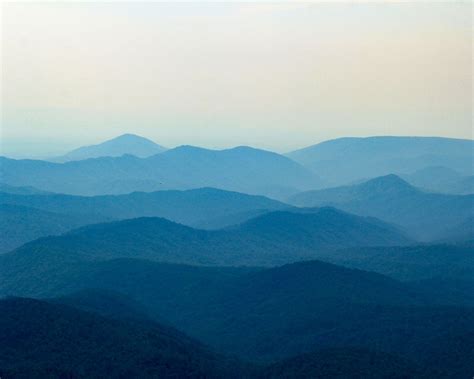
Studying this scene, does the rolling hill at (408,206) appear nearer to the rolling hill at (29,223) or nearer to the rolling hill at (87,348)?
the rolling hill at (29,223)

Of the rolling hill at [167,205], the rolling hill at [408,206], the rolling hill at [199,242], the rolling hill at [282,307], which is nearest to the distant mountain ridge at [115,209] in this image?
the rolling hill at [167,205]

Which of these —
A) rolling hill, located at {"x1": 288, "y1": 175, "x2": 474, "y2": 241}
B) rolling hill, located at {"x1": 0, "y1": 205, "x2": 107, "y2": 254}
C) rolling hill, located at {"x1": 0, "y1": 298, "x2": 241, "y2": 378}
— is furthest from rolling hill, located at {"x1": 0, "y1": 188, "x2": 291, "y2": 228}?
rolling hill, located at {"x1": 0, "y1": 298, "x2": 241, "y2": 378}

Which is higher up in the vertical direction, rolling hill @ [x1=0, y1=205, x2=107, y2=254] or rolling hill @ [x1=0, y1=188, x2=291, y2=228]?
rolling hill @ [x1=0, y1=188, x2=291, y2=228]

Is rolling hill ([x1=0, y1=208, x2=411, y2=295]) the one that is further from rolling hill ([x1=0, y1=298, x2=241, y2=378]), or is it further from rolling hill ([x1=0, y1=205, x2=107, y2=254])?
rolling hill ([x1=0, y1=298, x2=241, y2=378])

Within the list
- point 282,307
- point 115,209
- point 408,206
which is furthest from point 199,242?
point 408,206

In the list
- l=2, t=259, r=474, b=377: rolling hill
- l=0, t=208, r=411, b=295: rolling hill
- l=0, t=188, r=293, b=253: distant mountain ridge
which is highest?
l=0, t=188, r=293, b=253: distant mountain ridge

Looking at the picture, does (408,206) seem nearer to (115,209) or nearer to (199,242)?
(115,209)

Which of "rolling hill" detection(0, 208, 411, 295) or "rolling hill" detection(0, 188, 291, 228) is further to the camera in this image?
"rolling hill" detection(0, 188, 291, 228)

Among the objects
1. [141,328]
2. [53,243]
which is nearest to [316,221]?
[53,243]

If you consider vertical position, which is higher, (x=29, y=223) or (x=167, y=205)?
(x=167, y=205)
